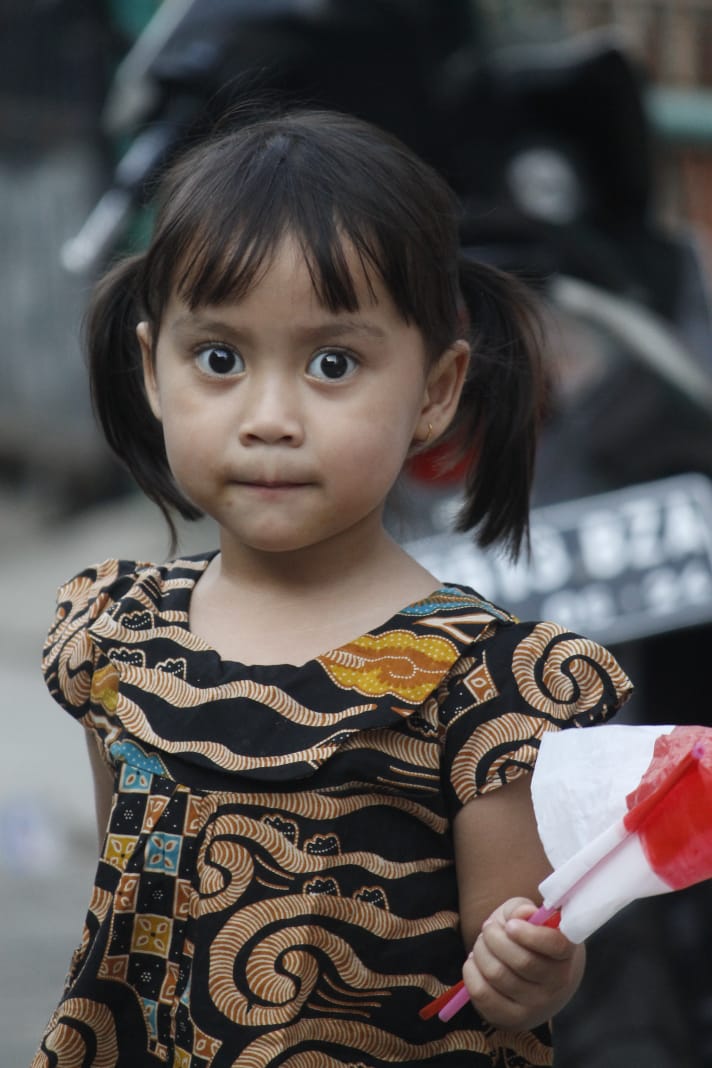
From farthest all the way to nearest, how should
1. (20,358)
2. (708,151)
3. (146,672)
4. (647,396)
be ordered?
(20,358) < (708,151) < (647,396) < (146,672)

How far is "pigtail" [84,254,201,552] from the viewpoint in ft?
6.16

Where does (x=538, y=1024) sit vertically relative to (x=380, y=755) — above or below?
below

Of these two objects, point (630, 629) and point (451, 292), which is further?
point (630, 629)

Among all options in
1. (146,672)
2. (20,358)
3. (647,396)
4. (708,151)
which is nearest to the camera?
(146,672)

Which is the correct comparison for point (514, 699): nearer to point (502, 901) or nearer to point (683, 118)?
point (502, 901)

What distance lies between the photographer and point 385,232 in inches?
63.0

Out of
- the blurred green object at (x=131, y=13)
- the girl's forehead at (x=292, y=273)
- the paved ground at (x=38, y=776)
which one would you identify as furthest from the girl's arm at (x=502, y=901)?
the blurred green object at (x=131, y=13)

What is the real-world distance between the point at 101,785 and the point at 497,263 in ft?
4.54

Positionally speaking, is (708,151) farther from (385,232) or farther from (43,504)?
(385,232)

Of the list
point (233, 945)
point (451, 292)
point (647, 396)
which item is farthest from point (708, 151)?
point (233, 945)

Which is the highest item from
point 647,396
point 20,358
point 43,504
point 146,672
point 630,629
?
point 20,358

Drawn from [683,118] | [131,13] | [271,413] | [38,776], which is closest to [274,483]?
[271,413]

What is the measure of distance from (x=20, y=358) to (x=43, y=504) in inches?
23.2

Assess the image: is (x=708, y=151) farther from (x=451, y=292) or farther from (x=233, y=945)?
(x=233, y=945)
